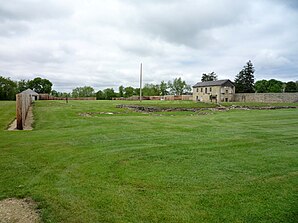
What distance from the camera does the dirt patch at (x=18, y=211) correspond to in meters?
3.03

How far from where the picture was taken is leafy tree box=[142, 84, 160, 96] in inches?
3632

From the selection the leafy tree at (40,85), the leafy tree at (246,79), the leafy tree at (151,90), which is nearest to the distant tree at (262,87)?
the leafy tree at (246,79)

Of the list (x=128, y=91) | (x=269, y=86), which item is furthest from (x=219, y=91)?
(x=128, y=91)

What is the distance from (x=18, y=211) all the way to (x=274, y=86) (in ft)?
274

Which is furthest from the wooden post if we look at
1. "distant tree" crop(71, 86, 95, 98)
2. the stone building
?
"distant tree" crop(71, 86, 95, 98)

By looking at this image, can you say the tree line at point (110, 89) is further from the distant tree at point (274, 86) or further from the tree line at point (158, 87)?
the distant tree at point (274, 86)

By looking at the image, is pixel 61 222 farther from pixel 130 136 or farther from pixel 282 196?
pixel 130 136

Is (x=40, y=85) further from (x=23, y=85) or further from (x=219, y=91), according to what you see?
(x=219, y=91)

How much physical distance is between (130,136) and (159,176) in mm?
4525

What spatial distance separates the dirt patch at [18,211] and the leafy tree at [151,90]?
88508mm

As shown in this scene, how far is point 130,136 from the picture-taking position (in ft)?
29.4

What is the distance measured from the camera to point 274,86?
73.6 metres

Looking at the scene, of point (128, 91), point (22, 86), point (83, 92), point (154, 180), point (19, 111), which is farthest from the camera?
point (83, 92)

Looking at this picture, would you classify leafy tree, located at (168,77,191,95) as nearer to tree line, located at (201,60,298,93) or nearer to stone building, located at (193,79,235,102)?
tree line, located at (201,60,298,93)
